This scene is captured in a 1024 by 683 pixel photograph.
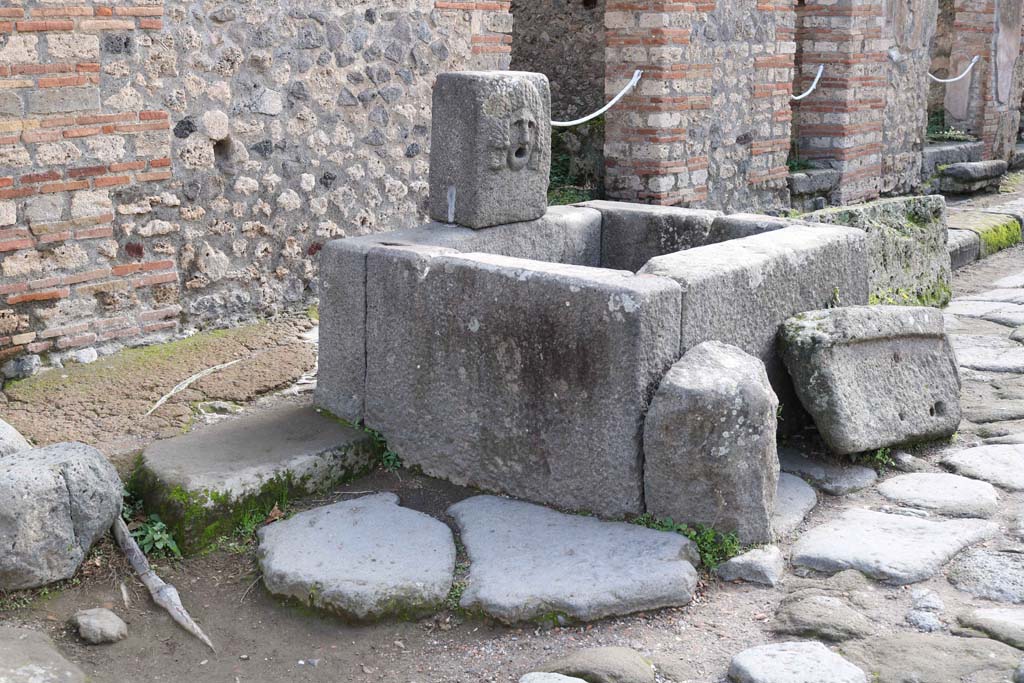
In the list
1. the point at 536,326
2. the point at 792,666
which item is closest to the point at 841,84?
the point at 536,326

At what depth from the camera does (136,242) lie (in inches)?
205

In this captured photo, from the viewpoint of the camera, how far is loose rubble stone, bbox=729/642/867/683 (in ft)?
9.57

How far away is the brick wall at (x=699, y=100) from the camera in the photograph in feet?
26.2

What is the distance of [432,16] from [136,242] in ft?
7.45

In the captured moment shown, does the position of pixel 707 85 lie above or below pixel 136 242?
above

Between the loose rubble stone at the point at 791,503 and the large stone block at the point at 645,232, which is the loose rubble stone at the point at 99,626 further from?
the large stone block at the point at 645,232

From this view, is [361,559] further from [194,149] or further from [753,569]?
[194,149]

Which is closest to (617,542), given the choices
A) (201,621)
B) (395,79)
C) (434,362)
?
(434,362)

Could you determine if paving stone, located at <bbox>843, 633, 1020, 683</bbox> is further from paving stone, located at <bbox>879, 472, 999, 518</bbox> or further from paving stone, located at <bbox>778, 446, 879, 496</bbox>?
paving stone, located at <bbox>778, 446, 879, 496</bbox>

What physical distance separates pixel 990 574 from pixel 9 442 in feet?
9.98

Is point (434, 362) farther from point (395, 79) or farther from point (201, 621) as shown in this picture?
point (395, 79)

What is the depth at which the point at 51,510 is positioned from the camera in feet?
11.1

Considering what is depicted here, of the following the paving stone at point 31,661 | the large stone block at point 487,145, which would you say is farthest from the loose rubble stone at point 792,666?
the large stone block at point 487,145

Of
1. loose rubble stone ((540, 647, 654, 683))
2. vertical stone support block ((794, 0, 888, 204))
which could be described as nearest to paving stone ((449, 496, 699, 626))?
loose rubble stone ((540, 647, 654, 683))
